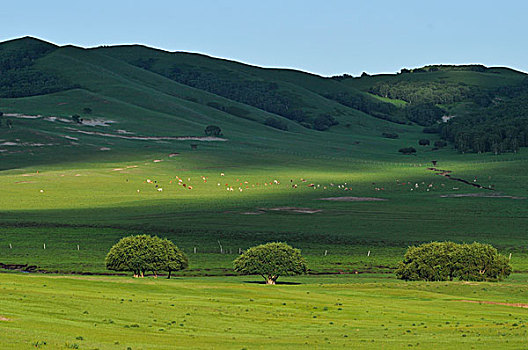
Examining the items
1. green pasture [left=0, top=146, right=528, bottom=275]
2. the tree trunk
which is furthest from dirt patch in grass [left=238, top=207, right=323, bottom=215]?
the tree trunk

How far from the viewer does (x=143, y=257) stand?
85562 mm

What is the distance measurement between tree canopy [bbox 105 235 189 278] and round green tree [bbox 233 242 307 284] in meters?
7.54

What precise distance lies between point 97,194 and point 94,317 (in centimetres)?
13705

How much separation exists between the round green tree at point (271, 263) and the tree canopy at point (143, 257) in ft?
24.8

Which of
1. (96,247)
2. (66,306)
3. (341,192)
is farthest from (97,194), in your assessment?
(66,306)

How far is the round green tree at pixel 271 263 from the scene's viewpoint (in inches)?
3329

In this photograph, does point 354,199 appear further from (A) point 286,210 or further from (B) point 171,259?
(B) point 171,259

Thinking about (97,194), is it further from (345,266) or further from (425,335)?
(425,335)

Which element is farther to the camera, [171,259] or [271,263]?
[171,259]

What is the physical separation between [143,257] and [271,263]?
14.5m

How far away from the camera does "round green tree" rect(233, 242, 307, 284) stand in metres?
84.6

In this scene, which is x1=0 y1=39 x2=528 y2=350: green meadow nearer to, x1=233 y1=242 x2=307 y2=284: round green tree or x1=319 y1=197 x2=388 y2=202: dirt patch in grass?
x1=319 y1=197 x2=388 y2=202: dirt patch in grass

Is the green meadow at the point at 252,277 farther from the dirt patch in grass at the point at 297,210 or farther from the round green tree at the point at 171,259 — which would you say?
the round green tree at the point at 171,259

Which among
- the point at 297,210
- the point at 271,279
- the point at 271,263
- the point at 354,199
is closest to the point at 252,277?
the point at 271,279
